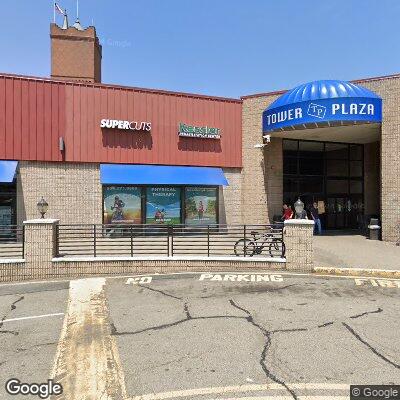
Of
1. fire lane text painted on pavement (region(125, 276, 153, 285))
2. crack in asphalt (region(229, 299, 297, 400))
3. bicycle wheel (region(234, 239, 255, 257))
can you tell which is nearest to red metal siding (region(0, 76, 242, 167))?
bicycle wheel (region(234, 239, 255, 257))

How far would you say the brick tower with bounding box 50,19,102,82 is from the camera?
26.9m

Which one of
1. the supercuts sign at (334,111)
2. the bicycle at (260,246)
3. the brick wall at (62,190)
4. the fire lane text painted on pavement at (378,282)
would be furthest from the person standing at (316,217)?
the brick wall at (62,190)

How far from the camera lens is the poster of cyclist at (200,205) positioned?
1862cm

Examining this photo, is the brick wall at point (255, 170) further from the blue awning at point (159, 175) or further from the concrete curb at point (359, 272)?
the concrete curb at point (359, 272)


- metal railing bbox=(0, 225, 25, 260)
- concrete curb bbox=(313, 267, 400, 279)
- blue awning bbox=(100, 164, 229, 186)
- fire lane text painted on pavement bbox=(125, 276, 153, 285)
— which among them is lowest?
fire lane text painted on pavement bbox=(125, 276, 153, 285)

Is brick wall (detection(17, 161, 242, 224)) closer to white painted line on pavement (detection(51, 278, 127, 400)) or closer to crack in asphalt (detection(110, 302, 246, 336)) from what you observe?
white painted line on pavement (detection(51, 278, 127, 400))

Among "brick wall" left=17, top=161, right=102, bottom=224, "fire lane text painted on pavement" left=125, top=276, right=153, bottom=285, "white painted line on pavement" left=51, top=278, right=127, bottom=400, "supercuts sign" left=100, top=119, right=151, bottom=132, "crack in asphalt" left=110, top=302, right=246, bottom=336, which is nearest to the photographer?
"white painted line on pavement" left=51, top=278, right=127, bottom=400

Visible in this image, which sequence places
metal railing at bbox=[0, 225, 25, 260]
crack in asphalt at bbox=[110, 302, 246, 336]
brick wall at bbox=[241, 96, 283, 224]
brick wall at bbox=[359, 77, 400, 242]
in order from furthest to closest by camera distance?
1. brick wall at bbox=[241, 96, 283, 224]
2. brick wall at bbox=[359, 77, 400, 242]
3. metal railing at bbox=[0, 225, 25, 260]
4. crack in asphalt at bbox=[110, 302, 246, 336]

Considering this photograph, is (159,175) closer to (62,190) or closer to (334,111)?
(62,190)

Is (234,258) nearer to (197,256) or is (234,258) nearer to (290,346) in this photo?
(197,256)

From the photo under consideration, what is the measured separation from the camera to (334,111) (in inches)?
610

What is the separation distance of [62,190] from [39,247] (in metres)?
6.57

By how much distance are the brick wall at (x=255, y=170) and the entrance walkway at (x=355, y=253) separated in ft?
10.2

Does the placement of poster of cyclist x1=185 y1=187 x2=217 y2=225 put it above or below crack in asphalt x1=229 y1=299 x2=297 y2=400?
above
